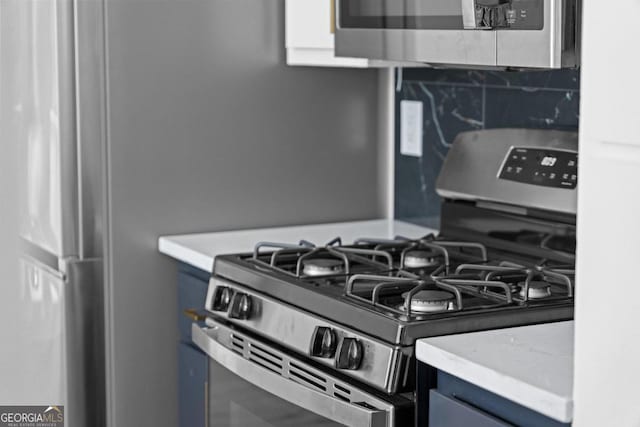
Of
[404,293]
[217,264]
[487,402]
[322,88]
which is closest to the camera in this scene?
[487,402]

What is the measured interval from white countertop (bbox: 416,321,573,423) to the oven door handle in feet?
0.46

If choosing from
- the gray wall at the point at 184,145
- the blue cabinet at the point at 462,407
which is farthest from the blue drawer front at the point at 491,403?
the gray wall at the point at 184,145

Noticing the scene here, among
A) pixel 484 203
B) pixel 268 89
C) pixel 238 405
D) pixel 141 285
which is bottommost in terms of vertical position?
pixel 238 405

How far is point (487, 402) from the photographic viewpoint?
157cm

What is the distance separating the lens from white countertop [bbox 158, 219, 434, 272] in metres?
2.47

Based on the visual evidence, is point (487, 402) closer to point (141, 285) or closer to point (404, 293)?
point (404, 293)

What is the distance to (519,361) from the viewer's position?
1.56 meters

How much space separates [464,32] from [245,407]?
0.86 meters

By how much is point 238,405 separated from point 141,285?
53 centimetres

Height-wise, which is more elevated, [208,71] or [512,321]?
[208,71]

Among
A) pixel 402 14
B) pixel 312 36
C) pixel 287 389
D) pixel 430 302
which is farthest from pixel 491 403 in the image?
pixel 312 36

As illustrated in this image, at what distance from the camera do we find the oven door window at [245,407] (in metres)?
1.97

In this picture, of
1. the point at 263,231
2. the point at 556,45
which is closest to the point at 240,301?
the point at 263,231

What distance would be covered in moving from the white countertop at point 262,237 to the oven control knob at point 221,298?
0.10m
